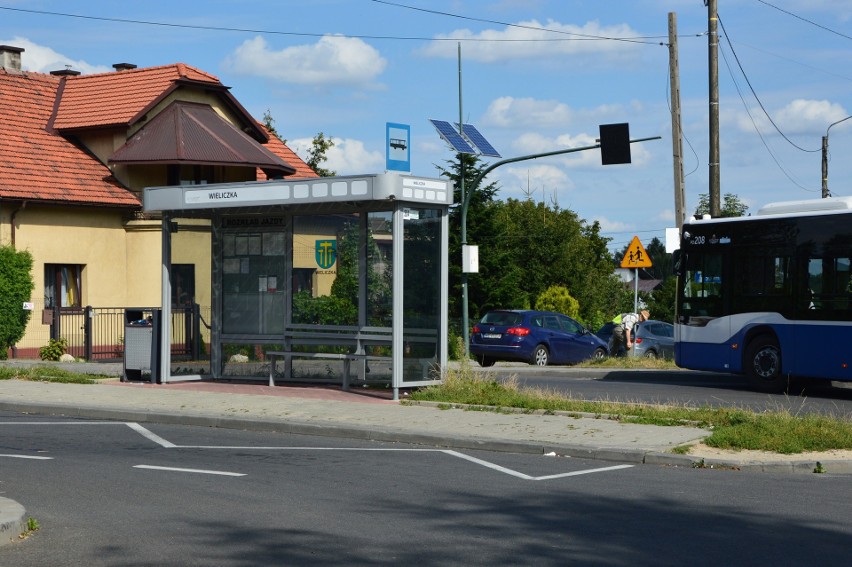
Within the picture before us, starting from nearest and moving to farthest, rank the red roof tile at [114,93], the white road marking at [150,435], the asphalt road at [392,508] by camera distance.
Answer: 1. the asphalt road at [392,508]
2. the white road marking at [150,435]
3. the red roof tile at [114,93]

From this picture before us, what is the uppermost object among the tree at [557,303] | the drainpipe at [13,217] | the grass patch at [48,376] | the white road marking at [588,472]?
the drainpipe at [13,217]

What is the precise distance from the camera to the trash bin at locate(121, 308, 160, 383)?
19891 millimetres

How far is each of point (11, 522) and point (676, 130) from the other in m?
22.0

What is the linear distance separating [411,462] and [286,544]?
4.28 m

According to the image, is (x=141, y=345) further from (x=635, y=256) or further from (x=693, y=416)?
(x=635, y=256)

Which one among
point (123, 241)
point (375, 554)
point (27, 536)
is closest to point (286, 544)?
point (375, 554)

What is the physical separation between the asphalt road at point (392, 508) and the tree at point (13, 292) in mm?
17288

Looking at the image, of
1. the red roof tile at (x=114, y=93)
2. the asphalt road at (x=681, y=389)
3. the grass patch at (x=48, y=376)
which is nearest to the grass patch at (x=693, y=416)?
the asphalt road at (x=681, y=389)

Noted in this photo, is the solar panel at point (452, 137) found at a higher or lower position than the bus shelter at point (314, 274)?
higher

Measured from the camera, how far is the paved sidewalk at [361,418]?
40.9 feet

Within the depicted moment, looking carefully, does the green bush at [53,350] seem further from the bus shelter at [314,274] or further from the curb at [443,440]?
the curb at [443,440]

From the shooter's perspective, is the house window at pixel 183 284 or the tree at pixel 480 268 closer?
the house window at pixel 183 284

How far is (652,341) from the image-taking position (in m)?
33.8

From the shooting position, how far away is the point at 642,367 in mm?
26094
